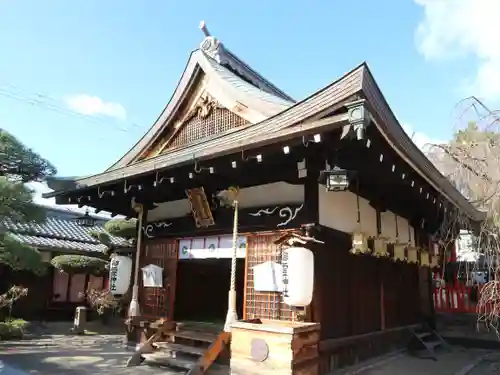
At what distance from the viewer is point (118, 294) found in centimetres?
857

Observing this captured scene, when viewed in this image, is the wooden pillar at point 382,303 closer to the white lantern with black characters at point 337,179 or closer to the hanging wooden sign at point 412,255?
the hanging wooden sign at point 412,255

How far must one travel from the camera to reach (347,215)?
7.38 metres

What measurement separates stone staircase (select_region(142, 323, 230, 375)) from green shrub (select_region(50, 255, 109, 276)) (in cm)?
699

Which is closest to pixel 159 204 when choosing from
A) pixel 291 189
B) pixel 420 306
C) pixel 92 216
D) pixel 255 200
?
pixel 255 200

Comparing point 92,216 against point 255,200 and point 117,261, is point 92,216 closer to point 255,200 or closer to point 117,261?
point 117,261

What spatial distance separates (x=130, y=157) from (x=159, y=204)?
1533 millimetres

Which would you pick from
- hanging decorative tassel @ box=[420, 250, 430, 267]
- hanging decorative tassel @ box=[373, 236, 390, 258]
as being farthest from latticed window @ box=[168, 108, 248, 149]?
hanging decorative tassel @ box=[420, 250, 430, 267]

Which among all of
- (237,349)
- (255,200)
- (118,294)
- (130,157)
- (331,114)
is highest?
(130,157)

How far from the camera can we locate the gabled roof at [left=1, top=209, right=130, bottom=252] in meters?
14.8

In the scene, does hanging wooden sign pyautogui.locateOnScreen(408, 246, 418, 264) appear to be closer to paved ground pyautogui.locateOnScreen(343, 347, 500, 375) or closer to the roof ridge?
paved ground pyautogui.locateOnScreen(343, 347, 500, 375)

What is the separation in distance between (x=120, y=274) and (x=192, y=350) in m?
2.63

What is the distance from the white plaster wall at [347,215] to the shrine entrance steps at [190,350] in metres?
2.48

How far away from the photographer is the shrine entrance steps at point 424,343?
8836 millimetres

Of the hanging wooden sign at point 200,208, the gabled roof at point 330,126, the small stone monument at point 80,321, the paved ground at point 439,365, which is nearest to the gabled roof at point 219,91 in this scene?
the gabled roof at point 330,126
